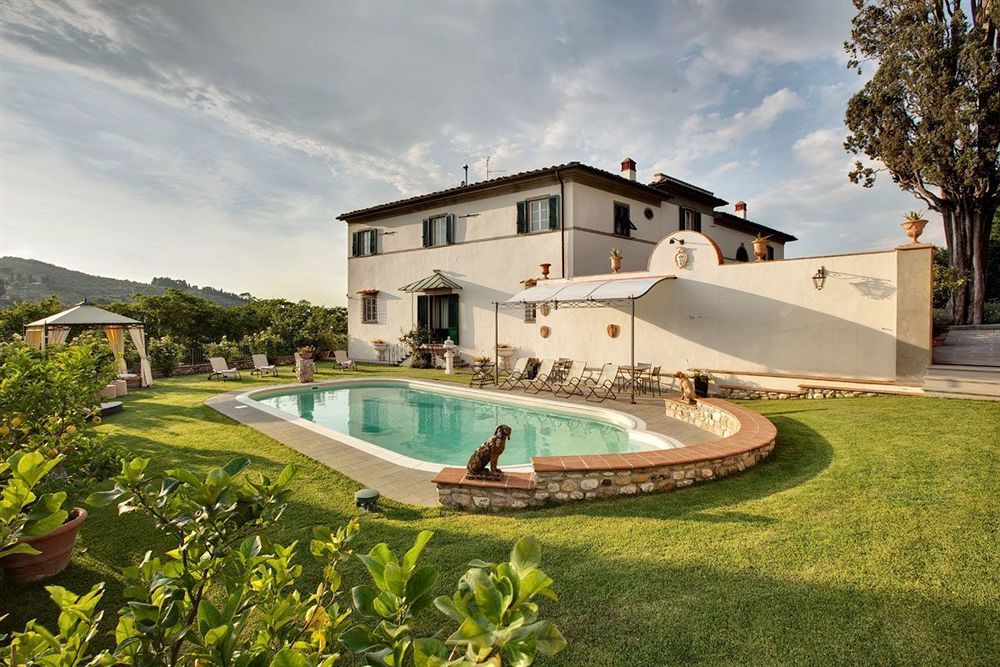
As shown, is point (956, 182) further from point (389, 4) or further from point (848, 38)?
point (389, 4)

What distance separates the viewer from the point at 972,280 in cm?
1856

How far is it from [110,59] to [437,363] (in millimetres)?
15856

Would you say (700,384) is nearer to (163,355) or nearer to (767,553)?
(767,553)

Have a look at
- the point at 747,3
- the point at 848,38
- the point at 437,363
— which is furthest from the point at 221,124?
the point at 848,38

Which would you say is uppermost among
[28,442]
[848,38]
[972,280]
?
[848,38]

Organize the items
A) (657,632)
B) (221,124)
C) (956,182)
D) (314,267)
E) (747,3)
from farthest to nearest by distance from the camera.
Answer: (314,267) < (956,182) < (221,124) < (747,3) < (657,632)

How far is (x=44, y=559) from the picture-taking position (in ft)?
13.4

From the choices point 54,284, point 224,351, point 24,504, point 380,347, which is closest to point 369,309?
point 380,347

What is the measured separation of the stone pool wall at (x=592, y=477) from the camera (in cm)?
578

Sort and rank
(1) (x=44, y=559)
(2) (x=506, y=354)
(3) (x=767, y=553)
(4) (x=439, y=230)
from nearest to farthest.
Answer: (3) (x=767, y=553), (1) (x=44, y=559), (2) (x=506, y=354), (4) (x=439, y=230)

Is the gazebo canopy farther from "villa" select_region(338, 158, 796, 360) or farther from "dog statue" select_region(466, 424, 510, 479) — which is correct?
"dog statue" select_region(466, 424, 510, 479)

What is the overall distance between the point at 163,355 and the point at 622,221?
72.2 ft

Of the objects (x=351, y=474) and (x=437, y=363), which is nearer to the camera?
(x=351, y=474)

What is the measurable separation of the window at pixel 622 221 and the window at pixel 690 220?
14.9 ft
